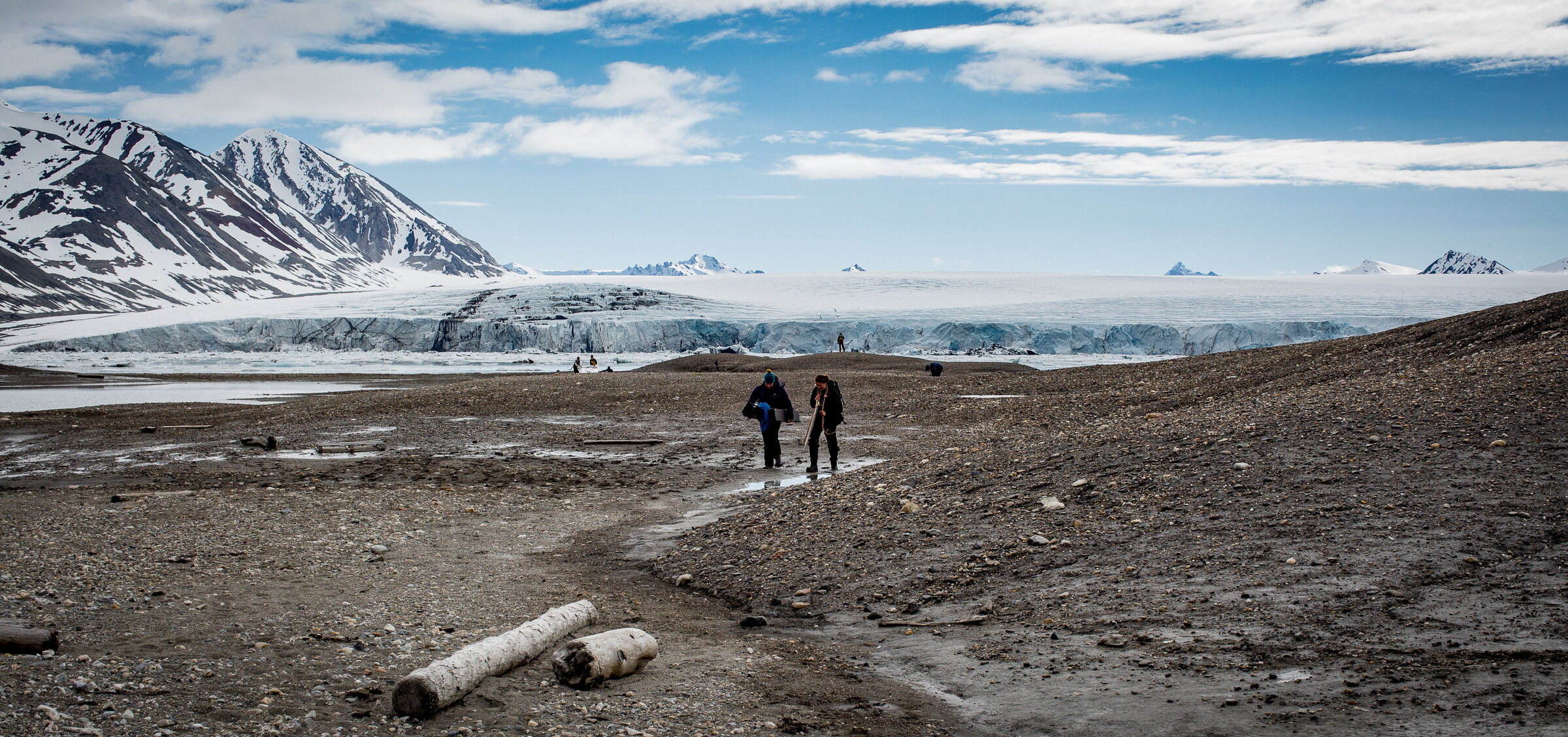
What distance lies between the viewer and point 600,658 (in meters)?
5.30

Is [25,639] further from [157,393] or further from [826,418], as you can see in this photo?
[157,393]

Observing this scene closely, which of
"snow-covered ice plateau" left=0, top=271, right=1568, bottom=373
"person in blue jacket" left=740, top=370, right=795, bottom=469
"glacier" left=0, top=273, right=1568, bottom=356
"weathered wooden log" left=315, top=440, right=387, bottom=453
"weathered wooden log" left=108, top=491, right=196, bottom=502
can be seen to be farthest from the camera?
"glacier" left=0, top=273, right=1568, bottom=356

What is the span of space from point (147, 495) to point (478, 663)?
8.81 meters

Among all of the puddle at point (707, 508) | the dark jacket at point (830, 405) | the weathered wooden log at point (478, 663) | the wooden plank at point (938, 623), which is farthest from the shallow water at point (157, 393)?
the wooden plank at point (938, 623)

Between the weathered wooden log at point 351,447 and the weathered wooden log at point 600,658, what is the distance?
12.3 meters

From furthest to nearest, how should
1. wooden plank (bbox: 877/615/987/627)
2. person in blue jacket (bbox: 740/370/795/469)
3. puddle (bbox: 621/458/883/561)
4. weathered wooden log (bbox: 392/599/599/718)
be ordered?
1. person in blue jacket (bbox: 740/370/795/469)
2. puddle (bbox: 621/458/883/561)
3. wooden plank (bbox: 877/615/987/627)
4. weathered wooden log (bbox: 392/599/599/718)

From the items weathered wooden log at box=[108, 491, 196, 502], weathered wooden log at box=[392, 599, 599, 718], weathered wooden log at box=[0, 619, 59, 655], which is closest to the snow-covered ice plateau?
weathered wooden log at box=[108, 491, 196, 502]

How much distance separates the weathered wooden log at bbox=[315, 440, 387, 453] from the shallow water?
12.7 metres

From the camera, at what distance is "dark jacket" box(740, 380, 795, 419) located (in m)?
13.9

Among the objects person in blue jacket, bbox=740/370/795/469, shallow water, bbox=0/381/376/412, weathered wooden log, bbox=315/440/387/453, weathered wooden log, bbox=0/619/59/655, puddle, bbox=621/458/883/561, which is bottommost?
shallow water, bbox=0/381/376/412

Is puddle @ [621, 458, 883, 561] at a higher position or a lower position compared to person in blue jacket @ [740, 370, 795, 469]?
lower

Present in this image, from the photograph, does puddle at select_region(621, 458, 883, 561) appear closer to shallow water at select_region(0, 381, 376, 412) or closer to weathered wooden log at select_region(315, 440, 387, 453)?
weathered wooden log at select_region(315, 440, 387, 453)

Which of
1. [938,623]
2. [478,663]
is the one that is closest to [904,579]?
[938,623]

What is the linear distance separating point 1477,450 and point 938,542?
468cm
